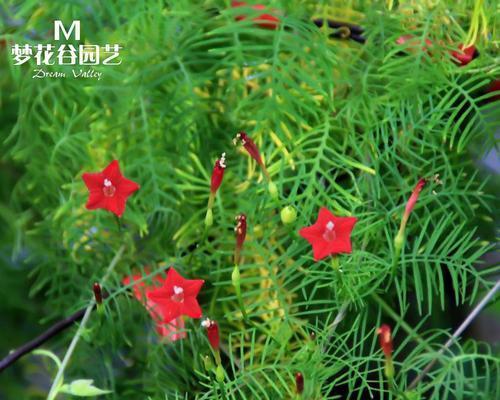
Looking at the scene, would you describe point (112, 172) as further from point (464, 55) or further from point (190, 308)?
point (464, 55)

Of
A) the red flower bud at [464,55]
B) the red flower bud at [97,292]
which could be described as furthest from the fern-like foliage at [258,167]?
the red flower bud at [97,292]

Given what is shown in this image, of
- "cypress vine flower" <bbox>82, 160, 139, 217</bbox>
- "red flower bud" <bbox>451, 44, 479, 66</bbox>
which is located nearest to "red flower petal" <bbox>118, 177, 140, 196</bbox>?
"cypress vine flower" <bbox>82, 160, 139, 217</bbox>

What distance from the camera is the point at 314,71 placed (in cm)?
87

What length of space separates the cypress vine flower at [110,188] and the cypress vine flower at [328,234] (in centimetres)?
17

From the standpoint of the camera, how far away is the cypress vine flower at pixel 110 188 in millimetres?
830

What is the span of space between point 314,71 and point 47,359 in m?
0.46

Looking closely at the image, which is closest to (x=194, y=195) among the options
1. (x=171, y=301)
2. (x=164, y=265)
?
(x=164, y=265)

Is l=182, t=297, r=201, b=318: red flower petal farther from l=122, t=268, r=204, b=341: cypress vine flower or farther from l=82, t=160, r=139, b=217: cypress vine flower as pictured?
l=82, t=160, r=139, b=217: cypress vine flower

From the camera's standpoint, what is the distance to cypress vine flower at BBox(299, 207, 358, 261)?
73cm

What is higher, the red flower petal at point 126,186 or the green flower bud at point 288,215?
the green flower bud at point 288,215

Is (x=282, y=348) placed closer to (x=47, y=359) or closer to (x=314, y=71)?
(x=314, y=71)

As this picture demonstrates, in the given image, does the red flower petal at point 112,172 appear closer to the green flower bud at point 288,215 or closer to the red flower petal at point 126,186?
the red flower petal at point 126,186

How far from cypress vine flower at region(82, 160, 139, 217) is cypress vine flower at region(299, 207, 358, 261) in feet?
0.57

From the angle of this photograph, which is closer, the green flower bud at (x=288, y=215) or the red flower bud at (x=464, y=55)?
the green flower bud at (x=288, y=215)
